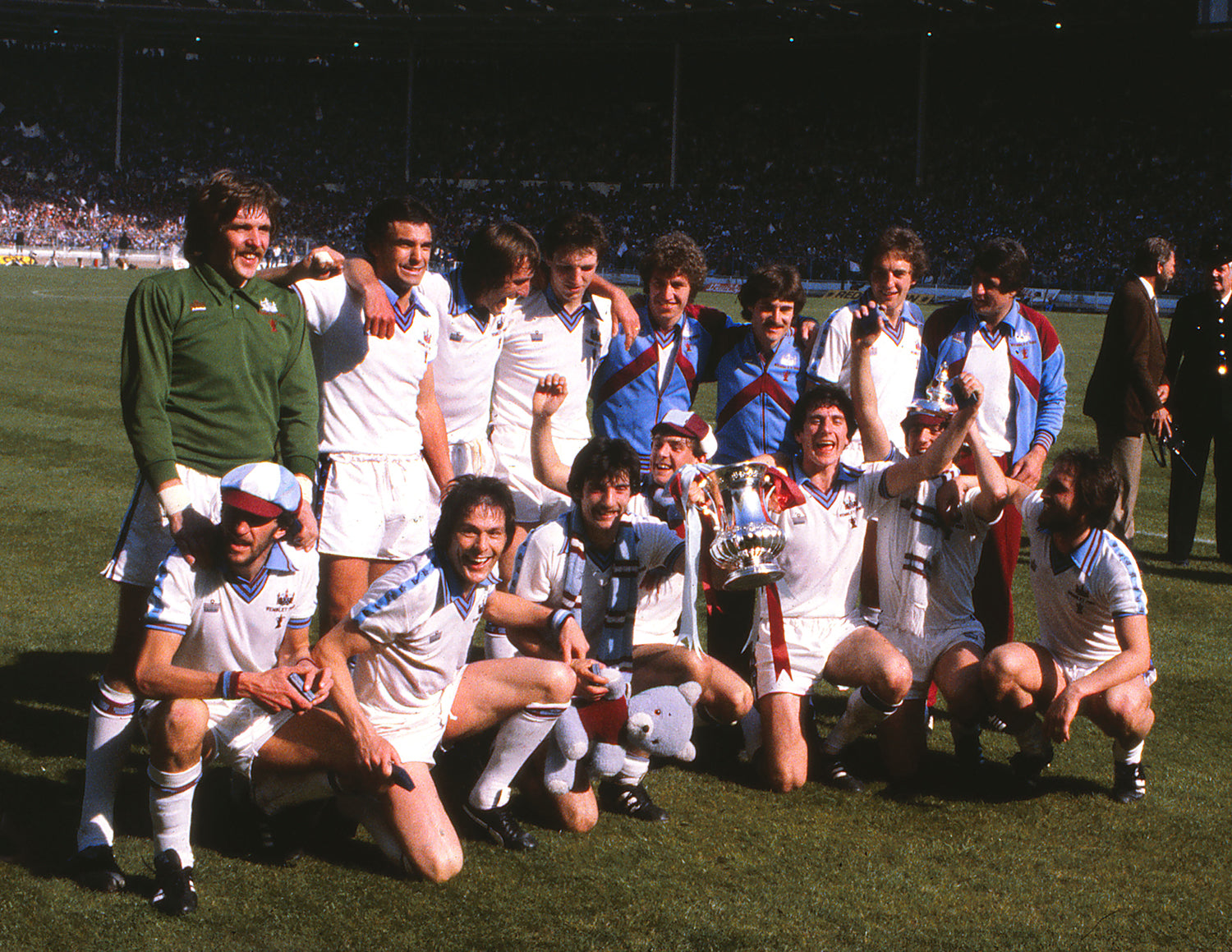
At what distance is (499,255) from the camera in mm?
4934

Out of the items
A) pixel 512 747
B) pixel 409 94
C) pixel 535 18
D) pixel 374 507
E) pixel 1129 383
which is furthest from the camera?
pixel 409 94

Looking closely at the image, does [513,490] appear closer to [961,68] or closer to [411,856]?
[411,856]

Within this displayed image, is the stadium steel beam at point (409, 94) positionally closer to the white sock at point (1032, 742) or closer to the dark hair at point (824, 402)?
the dark hair at point (824, 402)

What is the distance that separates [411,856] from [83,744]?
1.74m

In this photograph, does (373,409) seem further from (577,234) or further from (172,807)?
(172,807)

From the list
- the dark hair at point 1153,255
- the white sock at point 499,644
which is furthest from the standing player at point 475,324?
the dark hair at point 1153,255

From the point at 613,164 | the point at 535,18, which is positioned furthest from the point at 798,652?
the point at 613,164

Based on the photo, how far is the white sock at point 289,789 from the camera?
3.93 m

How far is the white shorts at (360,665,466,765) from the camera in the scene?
4059 mm

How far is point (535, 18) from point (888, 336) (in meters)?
42.2

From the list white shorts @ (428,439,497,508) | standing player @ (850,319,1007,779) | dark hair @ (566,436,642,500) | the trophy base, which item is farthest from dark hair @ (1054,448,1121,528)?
white shorts @ (428,439,497,508)

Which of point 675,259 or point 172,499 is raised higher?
point 675,259

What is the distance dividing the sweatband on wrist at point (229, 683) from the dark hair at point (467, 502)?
2.46ft

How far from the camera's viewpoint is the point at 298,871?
3.92 meters
